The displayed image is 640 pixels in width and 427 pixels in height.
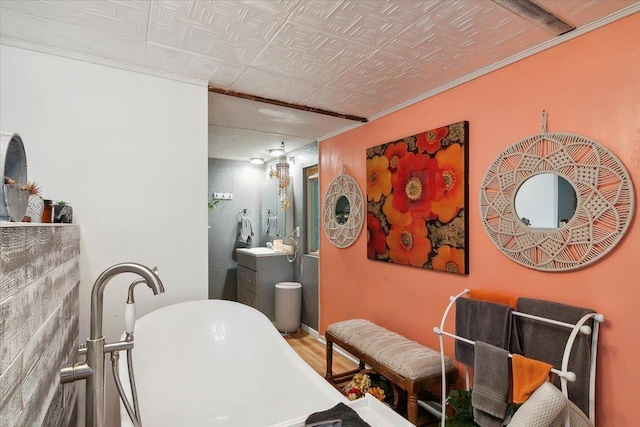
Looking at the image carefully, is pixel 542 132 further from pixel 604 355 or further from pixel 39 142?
pixel 39 142

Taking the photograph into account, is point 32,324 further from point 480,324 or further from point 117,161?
point 480,324

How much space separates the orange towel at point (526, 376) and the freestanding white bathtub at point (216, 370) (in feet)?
2.99

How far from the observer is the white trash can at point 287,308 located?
12.9ft

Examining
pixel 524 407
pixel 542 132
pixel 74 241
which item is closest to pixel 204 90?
pixel 74 241

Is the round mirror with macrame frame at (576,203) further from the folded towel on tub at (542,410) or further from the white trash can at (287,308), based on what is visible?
the white trash can at (287,308)

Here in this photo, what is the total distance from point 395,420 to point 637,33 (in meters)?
1.91

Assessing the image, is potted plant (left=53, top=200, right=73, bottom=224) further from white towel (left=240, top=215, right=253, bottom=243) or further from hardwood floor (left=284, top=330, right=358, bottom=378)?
white towel (left=240, top=215, right=253, bottom=243)

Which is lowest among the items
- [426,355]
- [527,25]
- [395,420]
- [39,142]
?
[426,355]

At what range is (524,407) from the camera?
132 centimetres

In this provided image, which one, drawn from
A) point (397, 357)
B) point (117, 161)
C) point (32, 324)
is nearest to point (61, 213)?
point (117, 161)

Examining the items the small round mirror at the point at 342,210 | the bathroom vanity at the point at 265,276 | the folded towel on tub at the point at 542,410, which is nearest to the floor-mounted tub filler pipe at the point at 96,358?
the folded towel on tub at the point at 542,410

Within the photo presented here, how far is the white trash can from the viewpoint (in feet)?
12.9

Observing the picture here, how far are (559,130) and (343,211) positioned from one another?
1.98 metres

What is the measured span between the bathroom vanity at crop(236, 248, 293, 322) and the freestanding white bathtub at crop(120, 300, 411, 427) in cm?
194
